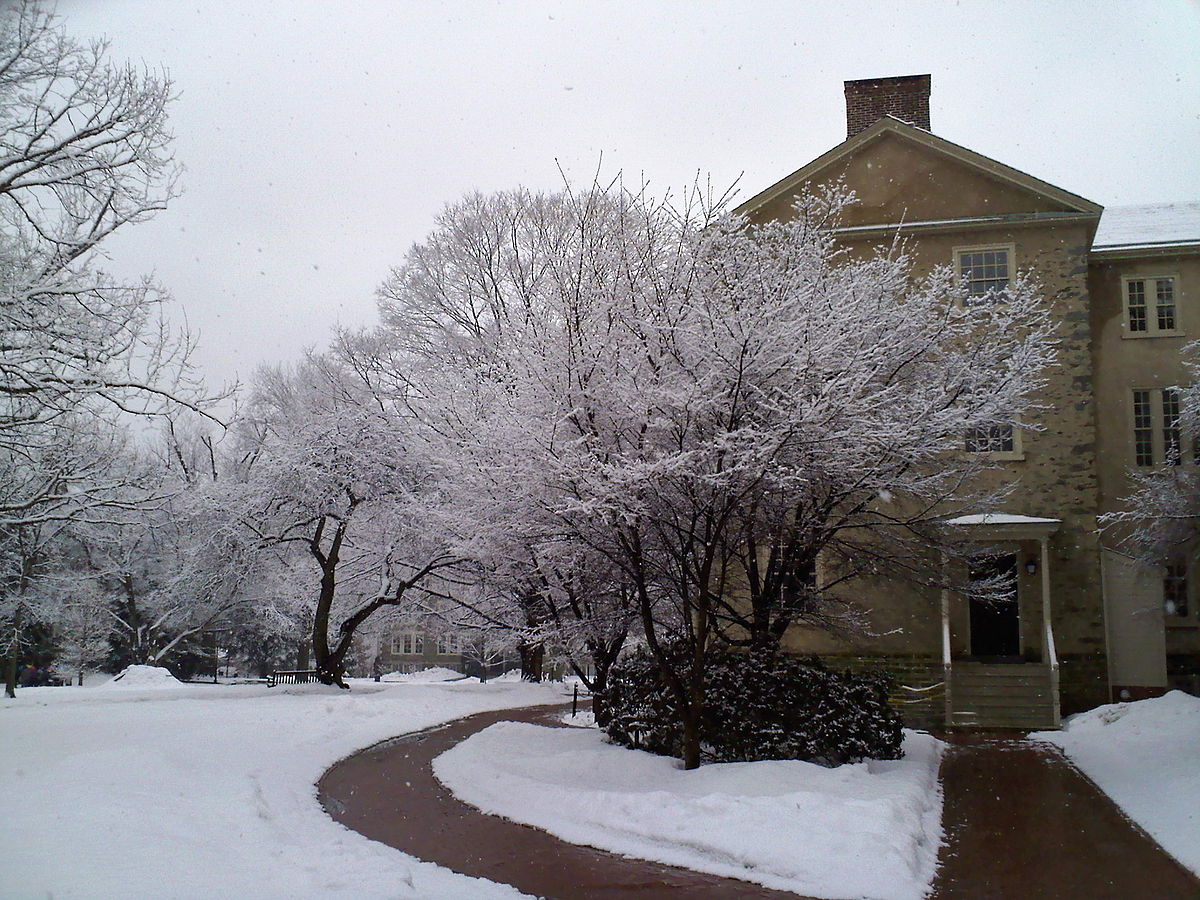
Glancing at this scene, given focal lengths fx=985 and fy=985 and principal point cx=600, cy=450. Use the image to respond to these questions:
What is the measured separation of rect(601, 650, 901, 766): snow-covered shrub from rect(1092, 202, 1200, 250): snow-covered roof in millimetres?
13545

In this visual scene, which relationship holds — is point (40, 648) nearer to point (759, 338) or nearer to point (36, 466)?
point (36, 466)

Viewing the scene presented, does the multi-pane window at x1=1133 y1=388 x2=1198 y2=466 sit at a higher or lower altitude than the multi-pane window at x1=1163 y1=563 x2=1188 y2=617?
higher

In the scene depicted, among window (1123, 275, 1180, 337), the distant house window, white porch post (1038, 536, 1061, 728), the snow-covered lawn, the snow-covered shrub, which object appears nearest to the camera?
the snow-covered lawn

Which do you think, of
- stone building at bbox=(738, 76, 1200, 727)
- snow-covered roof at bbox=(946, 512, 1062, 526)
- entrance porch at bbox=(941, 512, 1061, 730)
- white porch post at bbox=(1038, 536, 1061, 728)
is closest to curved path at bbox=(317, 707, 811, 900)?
entrance porch at bbox=(941, 512, 1061, 730)

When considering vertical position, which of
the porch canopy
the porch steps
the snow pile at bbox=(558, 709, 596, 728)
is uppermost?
the porch canopy

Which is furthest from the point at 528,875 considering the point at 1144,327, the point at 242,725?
the point at 1144,327

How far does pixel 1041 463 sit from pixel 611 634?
1014cm

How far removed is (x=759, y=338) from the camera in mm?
9625

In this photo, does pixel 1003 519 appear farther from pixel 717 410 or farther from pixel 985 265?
pixel 717 410

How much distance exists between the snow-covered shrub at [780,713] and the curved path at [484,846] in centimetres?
270

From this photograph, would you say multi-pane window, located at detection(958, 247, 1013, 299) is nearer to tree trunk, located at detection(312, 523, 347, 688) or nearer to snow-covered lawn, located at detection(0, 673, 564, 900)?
snow-covered lawn, located at detection(0, 673, 564, 900)

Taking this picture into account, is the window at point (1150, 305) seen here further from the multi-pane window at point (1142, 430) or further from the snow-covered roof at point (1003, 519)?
the snow-covered roof at point (1003, 519)

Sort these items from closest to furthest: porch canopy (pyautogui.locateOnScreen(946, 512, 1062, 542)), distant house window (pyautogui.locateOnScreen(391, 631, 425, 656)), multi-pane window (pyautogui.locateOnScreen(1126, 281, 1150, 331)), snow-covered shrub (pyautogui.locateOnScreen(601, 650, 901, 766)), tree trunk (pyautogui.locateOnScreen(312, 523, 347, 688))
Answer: snow-covered shrub (pyautogui.locateOnScreen(601, 650, 901, 766))
porch canopy (pyautogui.locateOnScreen(946, 512, 1062, 542))
multi-pane window (pyautogui.locateOnScreen(1126, 281, 1150, 331))
tree trunk (pyautogui.locateOnScreen(312, 523, 347, 688))
distant house window (pyautogui.locateOnScreen(391, 631, 425, 656))

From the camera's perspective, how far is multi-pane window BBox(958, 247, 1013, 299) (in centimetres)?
1886
